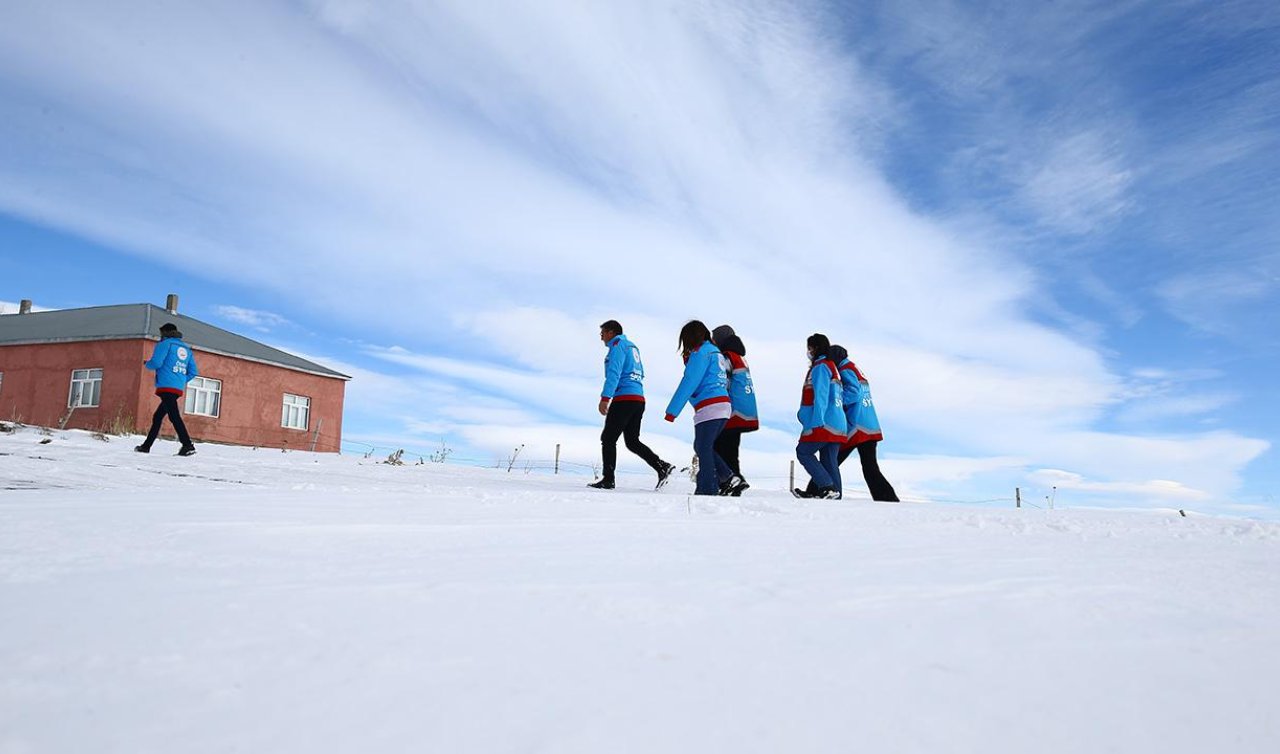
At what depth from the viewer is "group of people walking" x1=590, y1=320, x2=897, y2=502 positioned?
767 cm

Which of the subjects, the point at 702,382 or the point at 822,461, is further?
the point at 822,461

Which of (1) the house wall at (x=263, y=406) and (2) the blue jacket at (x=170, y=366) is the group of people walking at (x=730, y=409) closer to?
(2) the blue jacket at (x=170, y=366)

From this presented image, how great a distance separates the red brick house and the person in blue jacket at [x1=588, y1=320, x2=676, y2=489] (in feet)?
62.7

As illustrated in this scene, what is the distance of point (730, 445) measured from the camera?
850 cm

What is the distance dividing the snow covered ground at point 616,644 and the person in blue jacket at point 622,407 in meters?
5.36

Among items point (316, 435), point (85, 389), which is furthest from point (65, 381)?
point (316, 435)

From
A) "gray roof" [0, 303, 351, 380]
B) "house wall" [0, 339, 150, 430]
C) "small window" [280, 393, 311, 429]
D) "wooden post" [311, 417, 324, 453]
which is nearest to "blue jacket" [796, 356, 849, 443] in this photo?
"house wall" [0, 339, 150, 430]

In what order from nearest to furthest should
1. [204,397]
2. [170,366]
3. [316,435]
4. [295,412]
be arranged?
[170,366]
[204,397]
[316,435]
[295,412]

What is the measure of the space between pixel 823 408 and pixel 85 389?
980 inches

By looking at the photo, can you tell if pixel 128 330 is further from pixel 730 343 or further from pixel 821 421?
pixel 821 421

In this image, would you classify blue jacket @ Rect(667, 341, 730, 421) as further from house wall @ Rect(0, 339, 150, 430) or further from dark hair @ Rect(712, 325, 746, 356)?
house wall @ Rect(0, 339, 150, 430)

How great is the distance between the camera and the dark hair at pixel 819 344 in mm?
8320

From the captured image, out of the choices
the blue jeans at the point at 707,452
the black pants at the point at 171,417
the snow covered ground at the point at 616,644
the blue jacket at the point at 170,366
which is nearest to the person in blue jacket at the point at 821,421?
the blue jeans at the point at 707,452

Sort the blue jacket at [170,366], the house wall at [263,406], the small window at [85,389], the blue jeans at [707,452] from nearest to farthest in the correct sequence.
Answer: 1. the blue jeans at [707,452]
2. the blue jacket at [170,366]
3. the small window at [85,389]
4. the house wall at [263,406]
